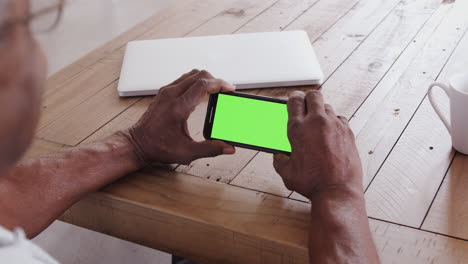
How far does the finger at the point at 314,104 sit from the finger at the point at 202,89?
0.43ft

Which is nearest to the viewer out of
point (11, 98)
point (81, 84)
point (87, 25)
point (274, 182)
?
point (11, 98)

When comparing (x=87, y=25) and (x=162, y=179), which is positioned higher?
(x=162, y=179)

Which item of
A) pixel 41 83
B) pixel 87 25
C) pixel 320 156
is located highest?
pixel 41 83

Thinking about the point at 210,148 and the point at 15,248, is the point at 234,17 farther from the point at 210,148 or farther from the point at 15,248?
the point at 15,248

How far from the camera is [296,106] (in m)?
0.93

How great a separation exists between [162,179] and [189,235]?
112 mm

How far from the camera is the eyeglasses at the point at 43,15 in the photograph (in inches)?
16.0

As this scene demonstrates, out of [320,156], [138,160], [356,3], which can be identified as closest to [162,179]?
[138,160]

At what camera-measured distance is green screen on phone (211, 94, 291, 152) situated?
37.7 inches

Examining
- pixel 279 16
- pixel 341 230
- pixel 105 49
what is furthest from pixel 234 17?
pixel 341 230

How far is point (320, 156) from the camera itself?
2.88 feet

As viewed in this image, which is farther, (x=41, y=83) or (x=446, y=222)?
(x=446, y=222)

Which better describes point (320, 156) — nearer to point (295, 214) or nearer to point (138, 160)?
Answer: point (295, 214)

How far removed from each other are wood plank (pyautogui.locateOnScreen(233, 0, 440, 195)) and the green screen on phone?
50 mm
